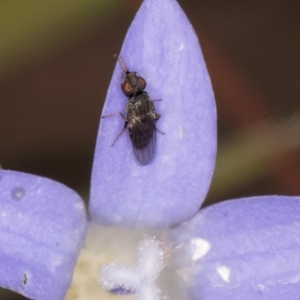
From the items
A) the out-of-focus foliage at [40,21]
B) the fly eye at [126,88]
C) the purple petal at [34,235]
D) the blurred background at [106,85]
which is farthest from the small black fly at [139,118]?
the out-of-focus foliage at [40,21]

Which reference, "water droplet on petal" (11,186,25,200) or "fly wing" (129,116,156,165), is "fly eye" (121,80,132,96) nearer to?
"fly wing" (129,116,156,165)

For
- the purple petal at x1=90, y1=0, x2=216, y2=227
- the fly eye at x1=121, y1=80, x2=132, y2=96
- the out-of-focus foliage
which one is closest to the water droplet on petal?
the purple petal at x1=90, y1=0, x2=216, y2=227

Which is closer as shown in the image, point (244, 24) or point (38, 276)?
point (38, 276)

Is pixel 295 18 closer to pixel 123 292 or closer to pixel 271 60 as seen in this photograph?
pixel 271 60

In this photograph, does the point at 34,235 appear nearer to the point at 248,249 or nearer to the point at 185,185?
the point at 185,185

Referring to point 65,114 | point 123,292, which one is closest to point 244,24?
point 65,114

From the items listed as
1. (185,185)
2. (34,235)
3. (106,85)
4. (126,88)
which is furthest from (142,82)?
(106,85)
